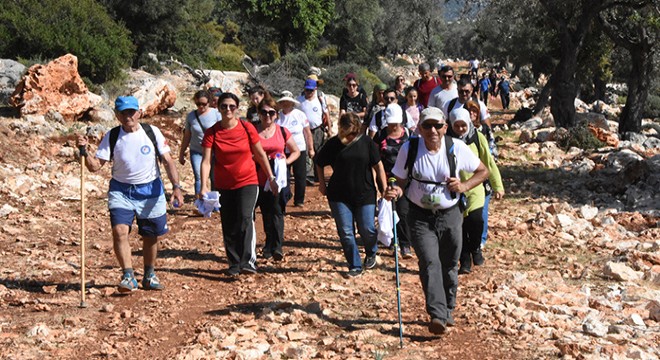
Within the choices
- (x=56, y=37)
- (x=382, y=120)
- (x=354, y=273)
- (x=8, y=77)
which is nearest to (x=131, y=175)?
(x=354, y=273)

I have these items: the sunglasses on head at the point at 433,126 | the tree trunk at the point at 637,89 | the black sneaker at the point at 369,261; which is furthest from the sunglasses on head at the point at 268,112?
the tree trunk at the point at 637,89

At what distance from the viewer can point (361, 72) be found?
116 ft

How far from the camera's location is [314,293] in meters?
6.99

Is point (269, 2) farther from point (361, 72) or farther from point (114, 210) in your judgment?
point (114, 210)

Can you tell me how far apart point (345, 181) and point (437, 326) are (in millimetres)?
1946

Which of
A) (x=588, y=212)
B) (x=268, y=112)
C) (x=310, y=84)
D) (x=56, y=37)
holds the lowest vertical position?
(x=588, y=212)

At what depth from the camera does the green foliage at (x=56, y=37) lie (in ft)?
61.4

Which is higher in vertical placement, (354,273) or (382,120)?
(382,120)

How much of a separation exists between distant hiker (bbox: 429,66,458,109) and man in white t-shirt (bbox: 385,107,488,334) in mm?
3910

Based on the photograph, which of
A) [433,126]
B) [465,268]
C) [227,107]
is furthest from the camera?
[465,268]

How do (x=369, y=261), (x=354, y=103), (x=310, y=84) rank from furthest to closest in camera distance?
(x=354, y=103)
(x=310, y=84)
(x=369, y=261)

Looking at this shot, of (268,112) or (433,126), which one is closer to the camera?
(433,126)

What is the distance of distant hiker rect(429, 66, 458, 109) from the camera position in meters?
9.58

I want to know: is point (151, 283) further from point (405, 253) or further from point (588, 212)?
point (588, 212)
